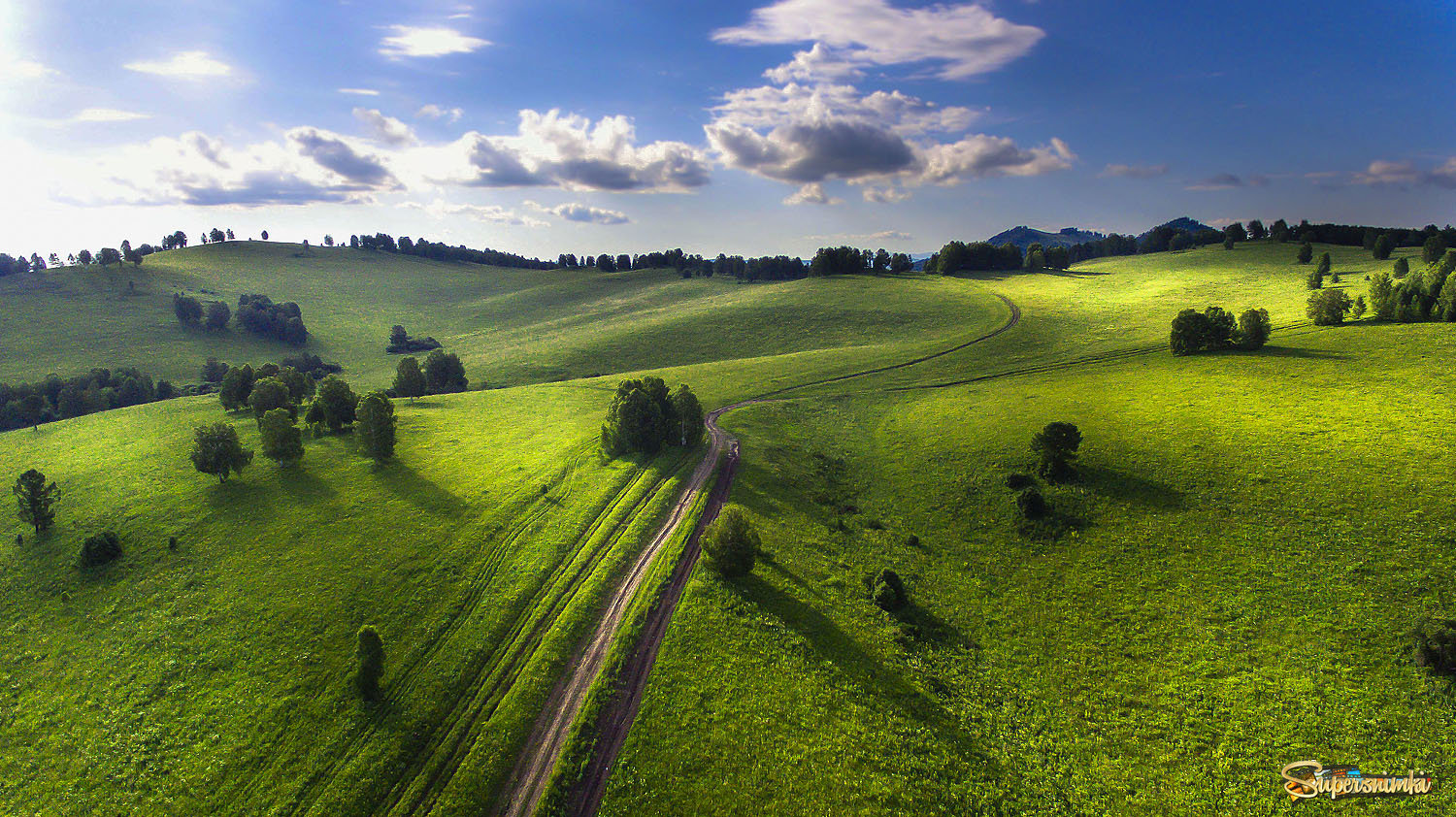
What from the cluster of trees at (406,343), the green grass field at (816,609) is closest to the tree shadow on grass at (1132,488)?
the green grass field at (816,609)

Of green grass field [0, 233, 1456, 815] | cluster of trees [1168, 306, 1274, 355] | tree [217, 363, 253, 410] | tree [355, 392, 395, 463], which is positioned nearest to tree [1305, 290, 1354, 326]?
green grass field [0, 233, 1456, 815]


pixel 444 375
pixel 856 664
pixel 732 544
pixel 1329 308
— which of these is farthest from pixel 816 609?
pixel 1329 308

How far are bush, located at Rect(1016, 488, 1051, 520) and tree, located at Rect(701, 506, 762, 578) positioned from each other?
27.2 meters

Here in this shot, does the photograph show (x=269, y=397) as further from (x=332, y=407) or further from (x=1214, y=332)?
(x=1214, y=332)

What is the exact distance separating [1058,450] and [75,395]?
163661 mm

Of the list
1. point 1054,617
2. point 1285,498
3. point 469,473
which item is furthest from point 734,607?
point 1285,498

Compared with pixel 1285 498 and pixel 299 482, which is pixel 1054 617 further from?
pixel 299 482

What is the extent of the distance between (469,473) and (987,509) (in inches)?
2214

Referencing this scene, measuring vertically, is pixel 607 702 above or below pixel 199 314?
below

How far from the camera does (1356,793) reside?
25.3 meters

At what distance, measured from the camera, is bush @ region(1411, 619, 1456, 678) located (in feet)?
95.0

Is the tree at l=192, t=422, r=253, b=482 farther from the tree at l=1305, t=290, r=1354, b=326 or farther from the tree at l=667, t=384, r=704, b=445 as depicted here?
the tree at l=1305, t=290, r=1354, b=326

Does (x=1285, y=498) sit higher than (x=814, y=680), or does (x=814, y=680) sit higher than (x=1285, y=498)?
(x=1285, y=498)

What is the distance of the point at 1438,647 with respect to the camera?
95.3ft
